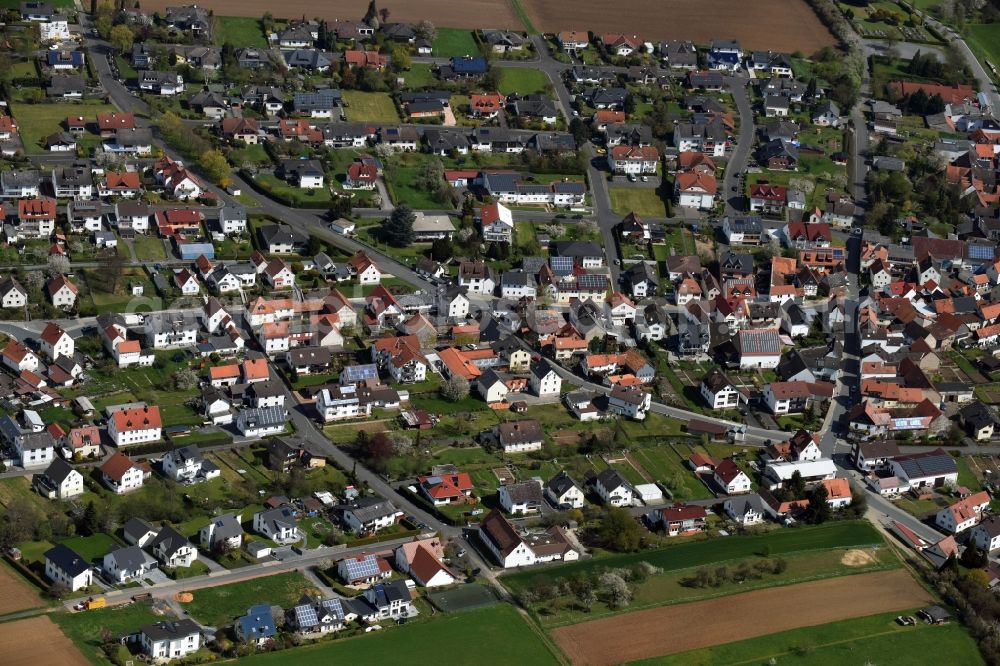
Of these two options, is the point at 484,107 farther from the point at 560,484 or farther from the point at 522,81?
the point at 560,484

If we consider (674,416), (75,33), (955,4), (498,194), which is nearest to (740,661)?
(674,416)

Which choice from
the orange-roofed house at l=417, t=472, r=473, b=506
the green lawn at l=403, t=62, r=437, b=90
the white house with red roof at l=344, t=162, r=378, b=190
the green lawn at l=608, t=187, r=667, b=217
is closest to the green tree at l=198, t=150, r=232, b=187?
the white house with red roof at l=344, t=162, r=378, b=190

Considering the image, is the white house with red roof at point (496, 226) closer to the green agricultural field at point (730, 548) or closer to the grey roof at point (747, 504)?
the grey roof at point (747, 504)

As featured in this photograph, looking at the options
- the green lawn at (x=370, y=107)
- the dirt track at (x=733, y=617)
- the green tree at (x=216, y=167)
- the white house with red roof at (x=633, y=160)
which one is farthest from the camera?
the green lawn at (x=370, y=107)

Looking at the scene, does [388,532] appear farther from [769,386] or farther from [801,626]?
[769,386]

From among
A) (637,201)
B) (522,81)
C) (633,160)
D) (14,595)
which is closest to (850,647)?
(14,595)

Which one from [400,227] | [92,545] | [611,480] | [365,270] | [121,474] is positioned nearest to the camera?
[92,545]

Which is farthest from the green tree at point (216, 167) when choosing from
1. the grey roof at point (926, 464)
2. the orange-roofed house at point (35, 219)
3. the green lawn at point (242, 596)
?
the grey roof at point (926, 464)
